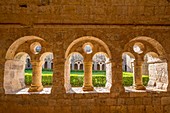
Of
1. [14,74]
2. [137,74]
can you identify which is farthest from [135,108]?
[14,74]

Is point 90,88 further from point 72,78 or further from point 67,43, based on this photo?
point 72,78

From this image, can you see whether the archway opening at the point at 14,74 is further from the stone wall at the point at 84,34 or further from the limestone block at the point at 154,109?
the limestone block at the point at 154,109

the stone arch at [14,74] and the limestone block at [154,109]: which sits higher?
the stone arch at [14,74]

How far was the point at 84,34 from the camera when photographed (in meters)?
5.21

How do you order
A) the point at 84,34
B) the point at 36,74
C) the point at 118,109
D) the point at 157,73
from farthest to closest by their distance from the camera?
the point at 157,73, the point at 36,74, the point at 84,34, the point at 118,109

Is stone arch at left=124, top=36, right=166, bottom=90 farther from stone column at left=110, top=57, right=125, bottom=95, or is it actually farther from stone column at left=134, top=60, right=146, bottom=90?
stone column at left=110, top=57, right=125, bottom=95

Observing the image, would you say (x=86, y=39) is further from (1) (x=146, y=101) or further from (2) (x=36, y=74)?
(1) (x=146, y=101)

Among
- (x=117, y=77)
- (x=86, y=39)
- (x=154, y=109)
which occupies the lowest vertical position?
(x=154, y=109)

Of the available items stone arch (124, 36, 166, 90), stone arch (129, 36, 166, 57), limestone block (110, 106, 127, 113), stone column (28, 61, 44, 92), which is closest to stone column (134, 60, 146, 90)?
stone arch (124, 36, 166, 90)

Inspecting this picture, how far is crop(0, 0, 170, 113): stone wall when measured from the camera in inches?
198

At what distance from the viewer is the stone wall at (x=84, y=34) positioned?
5.03 meters

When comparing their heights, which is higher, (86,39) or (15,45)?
(86,39)

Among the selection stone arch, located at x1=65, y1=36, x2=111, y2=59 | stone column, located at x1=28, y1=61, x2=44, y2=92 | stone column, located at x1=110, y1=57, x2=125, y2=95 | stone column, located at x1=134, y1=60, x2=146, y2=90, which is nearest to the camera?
stone column, located at x1=110, y1=57, x2=125, y2=95

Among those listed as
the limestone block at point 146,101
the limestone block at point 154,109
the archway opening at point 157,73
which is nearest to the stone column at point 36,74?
the limestone block at point 146,101
